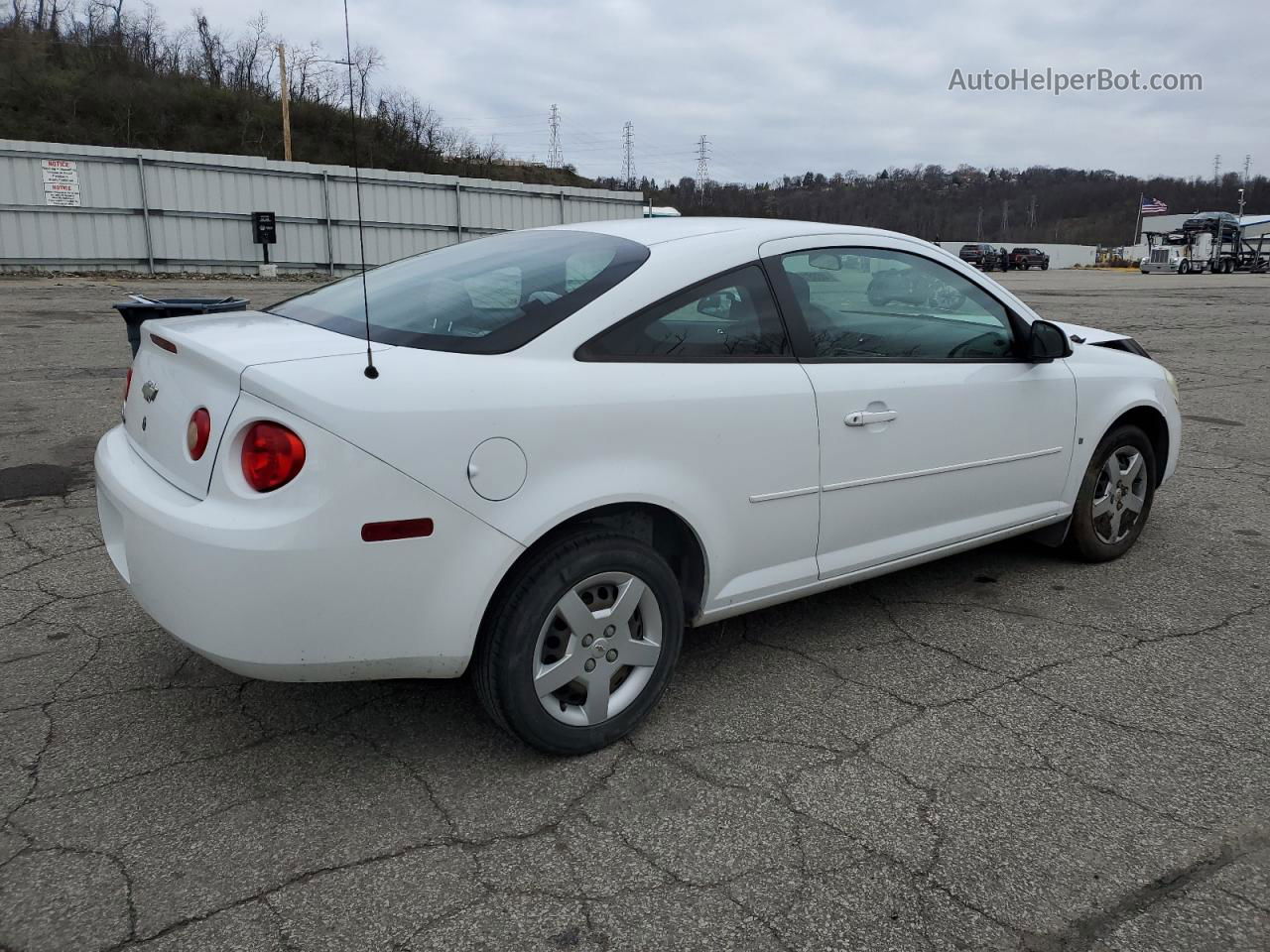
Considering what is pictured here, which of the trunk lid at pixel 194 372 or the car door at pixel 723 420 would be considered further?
the car door at pixel 723 420

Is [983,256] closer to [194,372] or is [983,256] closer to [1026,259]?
[1026,259]

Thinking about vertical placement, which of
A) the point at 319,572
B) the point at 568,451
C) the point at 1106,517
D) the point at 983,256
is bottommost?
the point at 1106,517

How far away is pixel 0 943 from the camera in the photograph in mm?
1957

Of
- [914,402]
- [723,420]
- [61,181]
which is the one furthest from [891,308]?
[61,181]

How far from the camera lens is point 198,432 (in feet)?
8.07

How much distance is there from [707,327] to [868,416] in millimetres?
648

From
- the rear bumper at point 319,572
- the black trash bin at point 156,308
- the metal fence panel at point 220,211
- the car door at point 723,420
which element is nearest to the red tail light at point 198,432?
the rear bumper at point 319,572

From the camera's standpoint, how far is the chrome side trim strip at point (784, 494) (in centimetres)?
292

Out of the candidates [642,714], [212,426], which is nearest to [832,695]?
[642,714]

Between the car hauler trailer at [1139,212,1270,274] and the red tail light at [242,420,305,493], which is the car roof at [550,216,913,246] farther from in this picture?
the car hauler trailer at [1139,212,1270,274]

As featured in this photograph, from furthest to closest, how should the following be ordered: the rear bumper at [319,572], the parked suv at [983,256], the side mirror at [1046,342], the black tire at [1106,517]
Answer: the parked suv at [983,256], the black tire at [1106,517], the side mirror at [1046,342], the rear bumper at [319,572]

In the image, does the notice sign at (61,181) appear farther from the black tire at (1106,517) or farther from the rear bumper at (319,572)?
the black tire at (1106,517)

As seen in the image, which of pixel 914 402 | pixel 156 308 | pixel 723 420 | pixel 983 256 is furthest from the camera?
pixel 983 256

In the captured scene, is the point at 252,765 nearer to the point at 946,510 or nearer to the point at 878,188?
the point at 946,510
